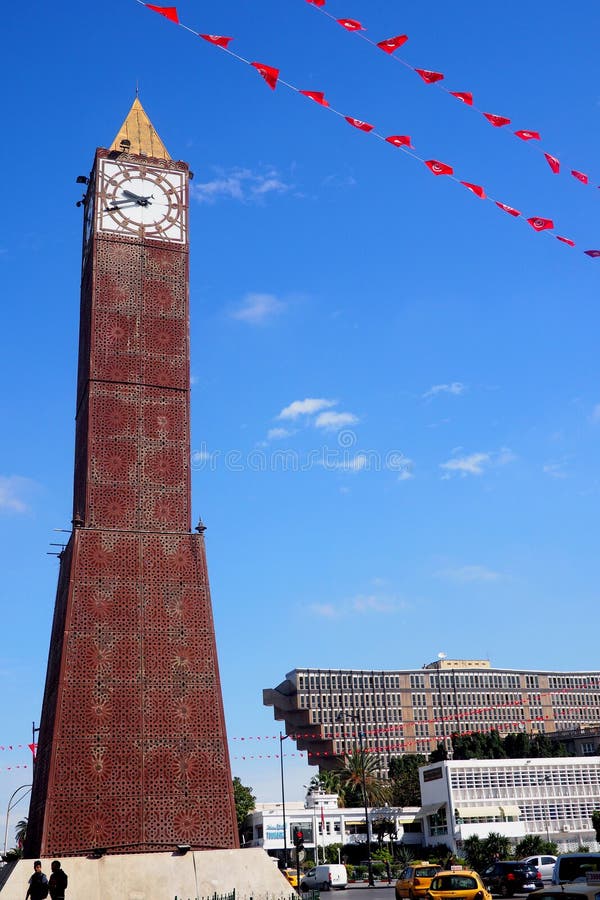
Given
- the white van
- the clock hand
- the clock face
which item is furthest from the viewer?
the white van

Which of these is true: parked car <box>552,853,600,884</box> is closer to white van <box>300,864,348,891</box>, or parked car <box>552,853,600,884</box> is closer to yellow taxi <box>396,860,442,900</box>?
yellow taxi <box>396,860,442,900</box>

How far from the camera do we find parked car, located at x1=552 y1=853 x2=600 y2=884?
1526 cm

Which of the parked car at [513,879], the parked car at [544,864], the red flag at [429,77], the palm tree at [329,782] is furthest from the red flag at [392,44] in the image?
the palm tree at [329,782]

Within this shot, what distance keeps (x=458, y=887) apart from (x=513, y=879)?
1079cm

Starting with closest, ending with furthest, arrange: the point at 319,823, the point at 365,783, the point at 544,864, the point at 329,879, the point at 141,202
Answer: the point at 141,202
the point at 544,864
the point at 329,879
the point at 319,823
the point at 365,783

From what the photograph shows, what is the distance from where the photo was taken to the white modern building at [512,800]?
55969mm

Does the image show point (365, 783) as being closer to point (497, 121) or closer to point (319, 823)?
point (319, 823)

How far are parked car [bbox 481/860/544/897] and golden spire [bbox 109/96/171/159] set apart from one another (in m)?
27.2

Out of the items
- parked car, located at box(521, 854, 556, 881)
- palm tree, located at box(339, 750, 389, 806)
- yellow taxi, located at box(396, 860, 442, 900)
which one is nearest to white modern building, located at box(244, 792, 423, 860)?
palm tree, located at box(339, 750, 389, 806)

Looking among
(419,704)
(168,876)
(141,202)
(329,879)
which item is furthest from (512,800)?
(419,704)

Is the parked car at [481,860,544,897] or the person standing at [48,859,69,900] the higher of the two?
the person standing at [48,859,69,900]

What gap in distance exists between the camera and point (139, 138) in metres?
33.0

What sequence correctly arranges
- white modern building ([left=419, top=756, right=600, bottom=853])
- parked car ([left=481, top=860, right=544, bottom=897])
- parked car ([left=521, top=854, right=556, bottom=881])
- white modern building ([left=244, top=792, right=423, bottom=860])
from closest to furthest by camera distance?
1. parked car ([left=481, top=860, right=544, bottom=897])
2. parked car ([left=521, top=854, right=556, bottom=881])
3. white modern building ([left=419, top=756, right=600, bottom=853])
4. white modern building ([left=244, top=792, right=423, bottom=860])

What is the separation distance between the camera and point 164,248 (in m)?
31.3
